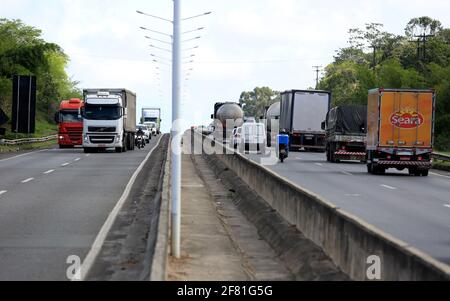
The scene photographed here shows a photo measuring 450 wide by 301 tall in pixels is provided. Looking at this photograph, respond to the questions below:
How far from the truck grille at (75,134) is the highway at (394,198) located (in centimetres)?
2423

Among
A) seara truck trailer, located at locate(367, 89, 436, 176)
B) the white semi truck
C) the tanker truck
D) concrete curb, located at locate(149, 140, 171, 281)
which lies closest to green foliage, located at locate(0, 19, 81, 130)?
the white semi truck

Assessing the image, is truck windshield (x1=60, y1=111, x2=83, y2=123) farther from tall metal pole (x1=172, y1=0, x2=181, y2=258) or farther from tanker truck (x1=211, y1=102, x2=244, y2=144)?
tall metal pole (x1=172, y1=0, x2=181, y2=258)

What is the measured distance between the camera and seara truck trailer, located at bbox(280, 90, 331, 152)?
63875 mm

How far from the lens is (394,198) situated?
25.8 meters

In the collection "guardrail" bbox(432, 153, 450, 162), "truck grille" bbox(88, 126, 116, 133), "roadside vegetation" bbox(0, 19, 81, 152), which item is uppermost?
"roadside vegetation" bbox(0, 19, 81, 152)

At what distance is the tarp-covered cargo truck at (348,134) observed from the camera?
4725cm

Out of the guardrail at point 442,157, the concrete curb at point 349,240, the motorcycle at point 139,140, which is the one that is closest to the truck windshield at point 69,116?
the motorcycle at point 139,140

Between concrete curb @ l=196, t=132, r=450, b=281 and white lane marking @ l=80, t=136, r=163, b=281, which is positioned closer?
concrete curb @ l=196, t=132, r=450, b=281

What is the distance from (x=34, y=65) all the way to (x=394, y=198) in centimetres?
7708

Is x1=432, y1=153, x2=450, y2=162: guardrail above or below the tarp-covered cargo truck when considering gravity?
below

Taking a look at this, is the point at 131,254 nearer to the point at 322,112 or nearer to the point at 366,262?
the point at 366,262

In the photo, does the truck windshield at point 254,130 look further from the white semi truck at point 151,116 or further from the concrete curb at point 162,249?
the white semi truck at point 151,116
